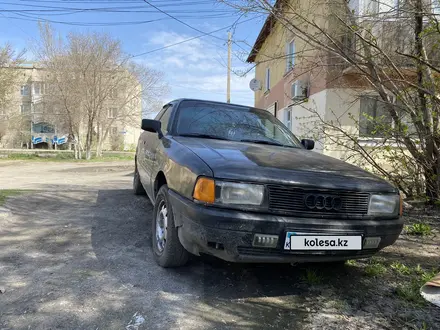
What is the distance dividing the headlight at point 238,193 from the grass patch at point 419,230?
307 cm

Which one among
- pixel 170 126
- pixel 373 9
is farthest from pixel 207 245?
pixel 373 9

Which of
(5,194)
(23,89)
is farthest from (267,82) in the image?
(23,89)

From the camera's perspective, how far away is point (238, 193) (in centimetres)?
237

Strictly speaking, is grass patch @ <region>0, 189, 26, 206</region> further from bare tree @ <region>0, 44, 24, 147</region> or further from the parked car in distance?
bare tree @ <region>0, 44, 24, 147</region>

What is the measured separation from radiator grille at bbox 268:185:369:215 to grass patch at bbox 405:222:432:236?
93.9 inches

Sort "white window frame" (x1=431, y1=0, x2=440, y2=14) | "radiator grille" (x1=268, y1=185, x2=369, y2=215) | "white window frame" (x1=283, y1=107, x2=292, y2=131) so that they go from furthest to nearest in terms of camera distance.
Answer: "white window frame" (x1=283, y1=107, x2=292, y2=131) < "white window frame" (x1=431, y1=0, x2=440, y2=14) < "radiator grille" (x1=268, y1=185, x2=369, y2=215)

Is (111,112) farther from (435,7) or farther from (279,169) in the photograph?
(279,169)

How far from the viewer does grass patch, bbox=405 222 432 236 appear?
436 centimetres

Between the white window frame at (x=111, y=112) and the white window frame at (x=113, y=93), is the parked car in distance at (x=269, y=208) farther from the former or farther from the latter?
the white window frame at (x=111, y=112)

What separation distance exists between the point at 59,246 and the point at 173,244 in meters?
1.50

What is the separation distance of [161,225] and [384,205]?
1.92m

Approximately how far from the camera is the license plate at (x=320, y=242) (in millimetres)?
2336

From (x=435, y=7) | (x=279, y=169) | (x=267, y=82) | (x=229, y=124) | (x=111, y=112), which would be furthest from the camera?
(x=111, y=112)

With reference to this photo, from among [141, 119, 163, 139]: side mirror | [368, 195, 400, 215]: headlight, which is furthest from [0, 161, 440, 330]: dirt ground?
[141, 119, 163, 139]: side mirror
